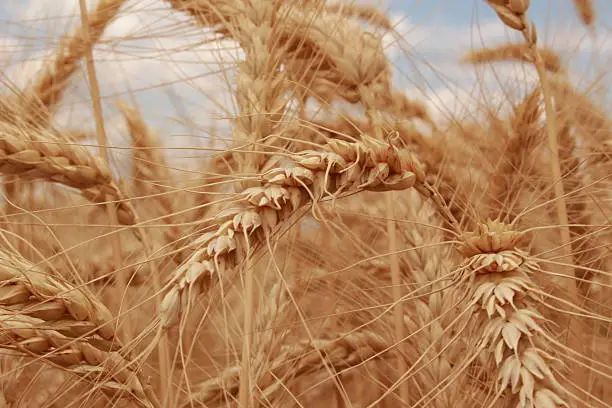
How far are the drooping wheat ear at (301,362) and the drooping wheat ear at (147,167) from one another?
365 mm

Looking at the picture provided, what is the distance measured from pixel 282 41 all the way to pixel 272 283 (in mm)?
505

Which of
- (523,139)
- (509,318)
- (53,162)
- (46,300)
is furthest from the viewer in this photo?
(523,139)

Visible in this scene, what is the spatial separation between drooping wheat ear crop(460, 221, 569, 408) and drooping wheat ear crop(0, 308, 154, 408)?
0.44 metres

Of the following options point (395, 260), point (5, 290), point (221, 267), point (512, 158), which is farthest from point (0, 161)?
point (512, 158)

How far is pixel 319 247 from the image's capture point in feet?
5.45

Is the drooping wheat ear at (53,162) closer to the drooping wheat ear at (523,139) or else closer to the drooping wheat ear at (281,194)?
the drooping wheat ear at (281,194)

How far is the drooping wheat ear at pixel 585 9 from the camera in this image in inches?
102

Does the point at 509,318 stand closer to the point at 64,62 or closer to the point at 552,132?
the point at 552,132

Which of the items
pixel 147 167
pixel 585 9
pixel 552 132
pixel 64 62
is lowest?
A: pixel 147 167

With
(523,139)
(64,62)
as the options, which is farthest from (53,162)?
(523,139)

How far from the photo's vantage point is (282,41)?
1.62m

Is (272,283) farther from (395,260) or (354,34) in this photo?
(354,34)

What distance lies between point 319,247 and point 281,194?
29.6 inches

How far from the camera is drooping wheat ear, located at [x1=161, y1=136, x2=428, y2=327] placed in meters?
0.87
